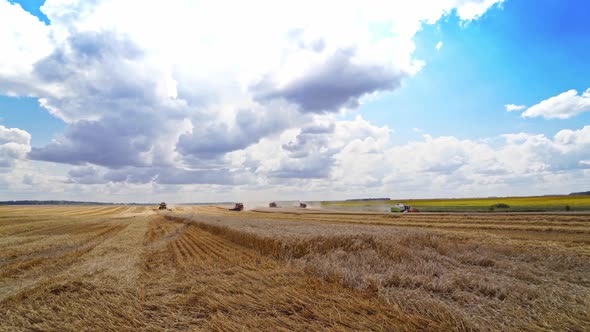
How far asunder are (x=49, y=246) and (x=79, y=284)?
15443 millimetres

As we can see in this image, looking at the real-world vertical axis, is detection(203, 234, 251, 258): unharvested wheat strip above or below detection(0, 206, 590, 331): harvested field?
below

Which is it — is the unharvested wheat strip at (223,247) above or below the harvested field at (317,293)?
below

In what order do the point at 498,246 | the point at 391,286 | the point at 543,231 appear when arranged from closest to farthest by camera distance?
the point at 391,286, the point at 498,246, the point at 543,231

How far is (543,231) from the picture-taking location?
75.6ft

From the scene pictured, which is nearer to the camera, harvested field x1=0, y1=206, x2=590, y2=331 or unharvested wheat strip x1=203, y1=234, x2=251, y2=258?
harvested field x1=0, y1=206, x2=590, y2=331

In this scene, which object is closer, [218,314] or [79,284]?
[218,314]

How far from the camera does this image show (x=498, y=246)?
16.1 metres

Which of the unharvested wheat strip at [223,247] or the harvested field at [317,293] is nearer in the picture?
the harvested field at [317,293]

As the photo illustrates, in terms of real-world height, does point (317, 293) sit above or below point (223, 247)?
above

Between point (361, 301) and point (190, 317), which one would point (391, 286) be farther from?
point (190, 317)

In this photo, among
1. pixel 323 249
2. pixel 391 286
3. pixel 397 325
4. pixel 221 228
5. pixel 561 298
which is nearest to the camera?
pixel 397 325

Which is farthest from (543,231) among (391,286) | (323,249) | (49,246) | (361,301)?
(49,246)

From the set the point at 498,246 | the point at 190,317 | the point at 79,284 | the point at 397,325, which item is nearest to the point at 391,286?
the point at 397,325

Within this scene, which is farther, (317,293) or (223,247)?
(223,247)
